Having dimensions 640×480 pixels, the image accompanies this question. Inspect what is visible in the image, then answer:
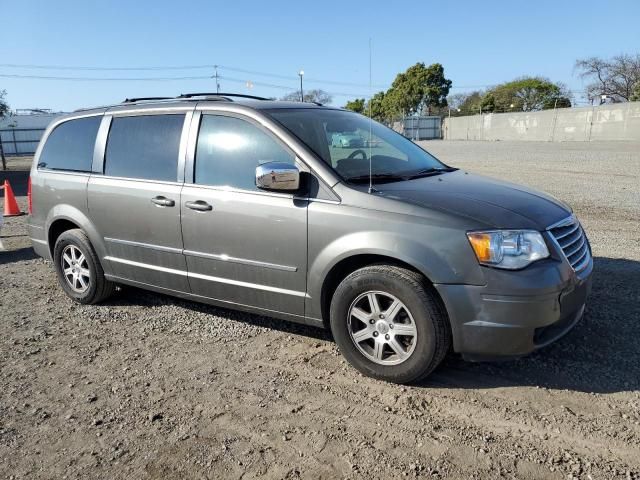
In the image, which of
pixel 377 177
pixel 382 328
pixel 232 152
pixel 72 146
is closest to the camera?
pixel 382 328

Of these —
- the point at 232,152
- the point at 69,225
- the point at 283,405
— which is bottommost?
the point at 283,405

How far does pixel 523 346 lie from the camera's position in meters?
3.09

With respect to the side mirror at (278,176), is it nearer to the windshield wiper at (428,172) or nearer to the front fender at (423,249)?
the front fender at (423,249)

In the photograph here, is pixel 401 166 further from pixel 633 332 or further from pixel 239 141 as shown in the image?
pixel 633 332

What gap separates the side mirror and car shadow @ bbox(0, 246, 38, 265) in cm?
526

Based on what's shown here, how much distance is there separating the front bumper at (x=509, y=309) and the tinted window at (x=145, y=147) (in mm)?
2537

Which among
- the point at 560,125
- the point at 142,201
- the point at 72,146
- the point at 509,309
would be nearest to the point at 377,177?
the point at 509,309

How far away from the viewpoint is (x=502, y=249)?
3033 millimetres

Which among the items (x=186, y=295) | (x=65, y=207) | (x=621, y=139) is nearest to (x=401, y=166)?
(x=186, y=295)

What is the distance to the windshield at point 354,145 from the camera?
3824mm

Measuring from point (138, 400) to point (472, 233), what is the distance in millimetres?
2384

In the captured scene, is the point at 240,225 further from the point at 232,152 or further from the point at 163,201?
the point at 163,201

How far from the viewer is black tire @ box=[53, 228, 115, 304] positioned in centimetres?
495

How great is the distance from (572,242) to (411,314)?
123 cm
